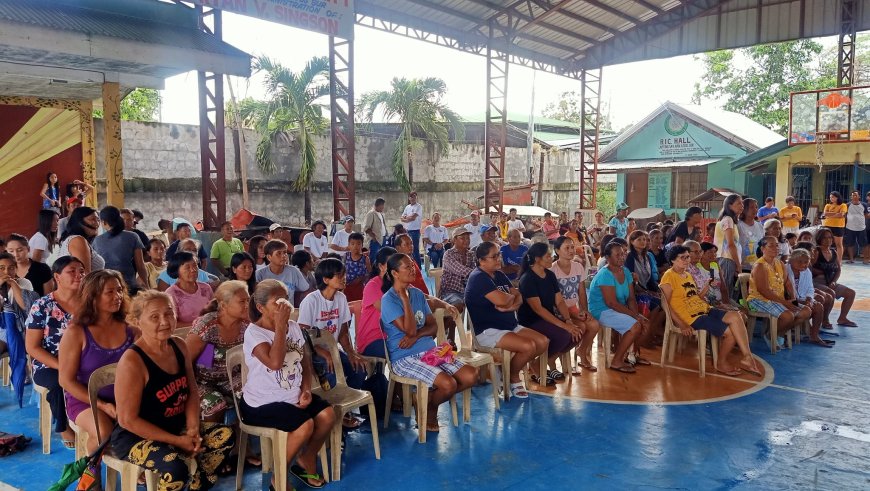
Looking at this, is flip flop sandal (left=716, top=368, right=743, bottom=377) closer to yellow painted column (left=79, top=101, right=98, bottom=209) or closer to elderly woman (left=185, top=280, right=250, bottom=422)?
elderly woman (left=185, top=280, right=250, bottom=422)

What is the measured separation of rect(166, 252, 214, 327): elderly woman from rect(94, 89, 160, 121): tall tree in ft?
59.0

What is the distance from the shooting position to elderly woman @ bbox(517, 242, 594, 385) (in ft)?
17.4

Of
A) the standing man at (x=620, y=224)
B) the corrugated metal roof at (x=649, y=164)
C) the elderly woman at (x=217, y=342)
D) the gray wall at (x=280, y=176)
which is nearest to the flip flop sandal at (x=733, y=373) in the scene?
the elderly woman at (x=217, y=342)

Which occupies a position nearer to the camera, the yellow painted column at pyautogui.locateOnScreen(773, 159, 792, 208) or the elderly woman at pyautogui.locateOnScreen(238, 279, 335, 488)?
the elderly woman at pyautogui.locateOnScreen(238, 279, 335, 488)

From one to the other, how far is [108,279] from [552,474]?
2.65 metres

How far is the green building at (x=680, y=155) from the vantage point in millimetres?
18672

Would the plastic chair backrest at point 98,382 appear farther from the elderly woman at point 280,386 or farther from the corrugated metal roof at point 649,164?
the corrugated metal roof at point 649,164

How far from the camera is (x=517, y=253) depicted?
793 centimetres

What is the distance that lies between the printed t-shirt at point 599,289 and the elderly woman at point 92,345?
12.8ft

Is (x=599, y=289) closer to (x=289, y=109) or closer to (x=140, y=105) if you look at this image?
(x=289, y=109)

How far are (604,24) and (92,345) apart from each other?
54.7 feet

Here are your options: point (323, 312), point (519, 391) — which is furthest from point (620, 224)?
point (323, 312)

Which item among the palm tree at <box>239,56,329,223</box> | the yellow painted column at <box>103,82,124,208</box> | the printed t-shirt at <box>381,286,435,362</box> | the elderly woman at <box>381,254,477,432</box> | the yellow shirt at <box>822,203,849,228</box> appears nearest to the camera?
the elderly woman at <box>381,254,477,432</box>

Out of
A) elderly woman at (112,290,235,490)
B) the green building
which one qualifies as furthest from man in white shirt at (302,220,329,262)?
the green building
